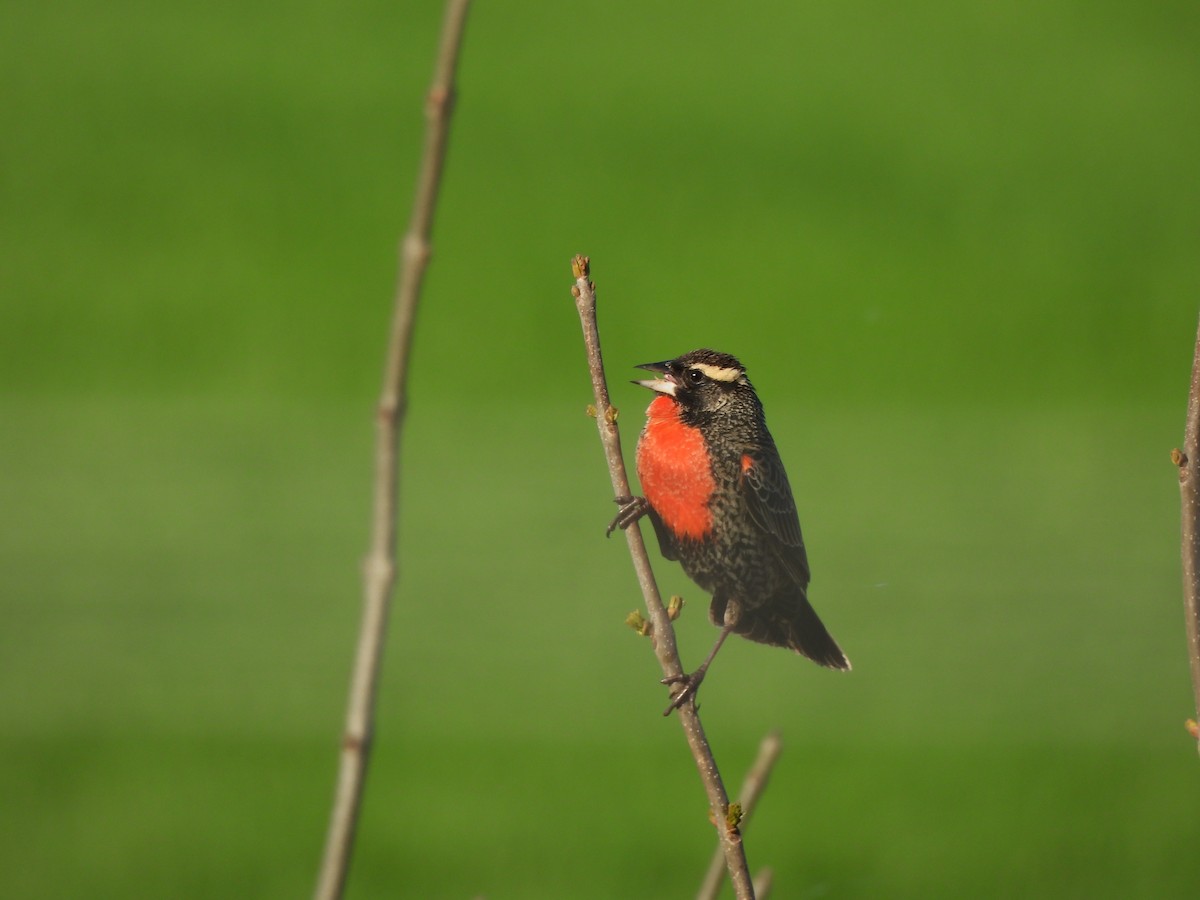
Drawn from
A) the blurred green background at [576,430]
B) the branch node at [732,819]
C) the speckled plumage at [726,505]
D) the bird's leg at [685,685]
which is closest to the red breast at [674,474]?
the speckled plumage at [726,505]

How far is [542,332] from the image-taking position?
21.2 ft

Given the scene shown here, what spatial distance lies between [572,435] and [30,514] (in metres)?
2.26

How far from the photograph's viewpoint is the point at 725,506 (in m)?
1.17

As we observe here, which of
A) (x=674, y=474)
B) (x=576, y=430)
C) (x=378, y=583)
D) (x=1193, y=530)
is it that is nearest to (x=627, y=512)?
(x=674, y=474)

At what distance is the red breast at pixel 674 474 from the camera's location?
1.17 metres

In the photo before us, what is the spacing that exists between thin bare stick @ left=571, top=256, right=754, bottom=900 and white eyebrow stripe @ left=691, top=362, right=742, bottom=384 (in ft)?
0.46

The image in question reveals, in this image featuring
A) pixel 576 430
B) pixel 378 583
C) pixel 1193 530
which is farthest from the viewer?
pixel 576 430

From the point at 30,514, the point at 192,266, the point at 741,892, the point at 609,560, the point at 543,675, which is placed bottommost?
the point at 741,892

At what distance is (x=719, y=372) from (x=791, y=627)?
221mm

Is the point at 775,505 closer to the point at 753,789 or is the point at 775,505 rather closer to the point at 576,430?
the point at 753,789

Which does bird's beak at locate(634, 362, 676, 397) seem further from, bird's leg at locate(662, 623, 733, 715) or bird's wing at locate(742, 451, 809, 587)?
bird's leg at locate(662, 623, 733, 715)

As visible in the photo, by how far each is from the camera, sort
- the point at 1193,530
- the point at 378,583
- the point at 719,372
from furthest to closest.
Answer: the point at 719,372 < the point at 1193,530 < the point at 378,583

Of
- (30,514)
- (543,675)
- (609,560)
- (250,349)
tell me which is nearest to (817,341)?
(609,560)

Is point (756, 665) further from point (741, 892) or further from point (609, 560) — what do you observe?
point (741, 892)
